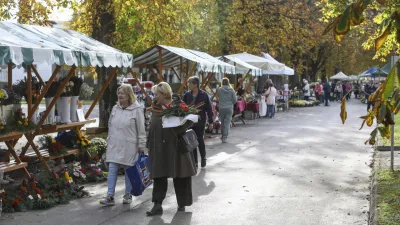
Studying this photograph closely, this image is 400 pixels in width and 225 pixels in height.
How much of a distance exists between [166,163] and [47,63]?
258cm

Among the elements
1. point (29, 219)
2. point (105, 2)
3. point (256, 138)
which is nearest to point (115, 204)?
point (29, 219)

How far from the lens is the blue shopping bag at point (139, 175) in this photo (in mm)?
8797

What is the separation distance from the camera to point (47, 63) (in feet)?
30.7

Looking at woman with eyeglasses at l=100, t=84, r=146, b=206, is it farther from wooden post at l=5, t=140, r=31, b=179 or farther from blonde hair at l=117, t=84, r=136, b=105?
wooden post at l=5, t=140, r=31, b=179

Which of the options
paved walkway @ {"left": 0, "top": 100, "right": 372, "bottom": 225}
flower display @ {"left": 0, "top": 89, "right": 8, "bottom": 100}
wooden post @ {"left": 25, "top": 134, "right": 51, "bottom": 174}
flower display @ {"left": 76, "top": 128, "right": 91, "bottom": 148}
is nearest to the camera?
paved walkway @ {"left": 0, "top": 100, "right": 372, "bottom": 225}

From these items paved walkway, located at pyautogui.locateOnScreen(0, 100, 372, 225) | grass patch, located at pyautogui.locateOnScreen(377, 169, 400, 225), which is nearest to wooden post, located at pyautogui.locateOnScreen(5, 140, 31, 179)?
paved walkway, located at pyautogui.locateOnScreen(0, 100, 372, 225)

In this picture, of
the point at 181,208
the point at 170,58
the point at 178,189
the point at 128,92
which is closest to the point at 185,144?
the point at 178,189

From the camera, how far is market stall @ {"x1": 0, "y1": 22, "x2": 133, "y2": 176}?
9094mm

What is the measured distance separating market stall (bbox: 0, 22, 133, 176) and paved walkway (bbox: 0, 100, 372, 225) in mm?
1265

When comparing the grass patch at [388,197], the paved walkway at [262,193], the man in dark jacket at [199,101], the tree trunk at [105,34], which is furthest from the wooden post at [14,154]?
the tree trunk at [105,34]

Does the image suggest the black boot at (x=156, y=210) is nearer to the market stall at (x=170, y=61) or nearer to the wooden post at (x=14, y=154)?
the wooden post at (x=14, y=154)

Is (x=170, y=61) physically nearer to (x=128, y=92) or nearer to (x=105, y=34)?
(x=105, y=34)

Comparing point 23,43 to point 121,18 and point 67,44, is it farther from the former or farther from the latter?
point 121,18

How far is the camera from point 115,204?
898cm
